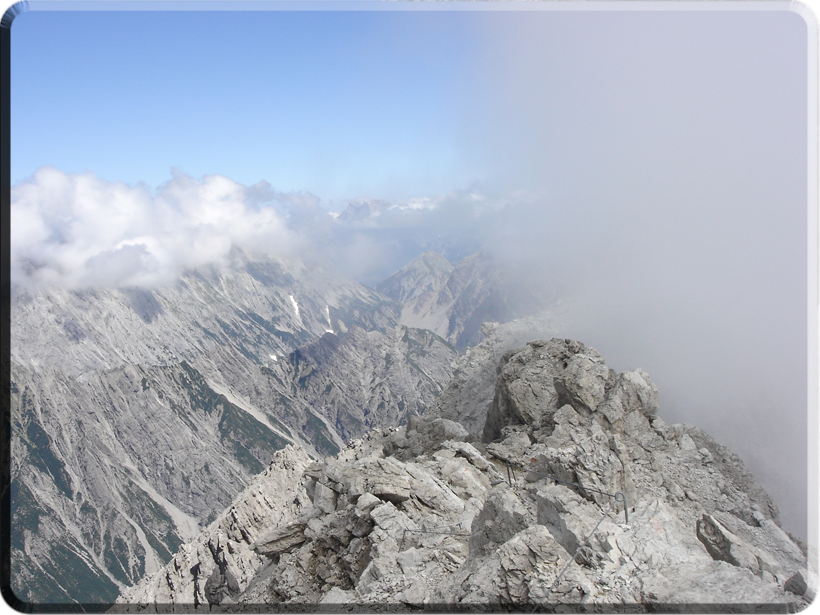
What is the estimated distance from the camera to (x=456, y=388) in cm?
4544

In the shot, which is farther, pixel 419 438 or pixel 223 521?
pixel 223 521

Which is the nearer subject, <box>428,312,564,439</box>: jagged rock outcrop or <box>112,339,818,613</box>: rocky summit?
<box>112,339,818,613</box>: rocky summit

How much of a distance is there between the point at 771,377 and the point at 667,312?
1795cm

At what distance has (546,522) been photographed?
1430 cm

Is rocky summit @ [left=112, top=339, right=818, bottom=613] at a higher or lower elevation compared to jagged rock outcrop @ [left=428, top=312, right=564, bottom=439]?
higher

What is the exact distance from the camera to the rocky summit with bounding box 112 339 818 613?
1107 centimetres

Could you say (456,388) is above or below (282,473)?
above

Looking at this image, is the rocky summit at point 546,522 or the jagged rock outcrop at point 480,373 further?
the jagged rock outcrop at point 480,373

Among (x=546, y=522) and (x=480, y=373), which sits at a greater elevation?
(x=546, y=522)

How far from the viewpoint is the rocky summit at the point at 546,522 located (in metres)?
11.1

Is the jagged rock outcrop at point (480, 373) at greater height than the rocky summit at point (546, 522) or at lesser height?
lesser

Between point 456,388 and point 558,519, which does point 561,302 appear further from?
point 558,519

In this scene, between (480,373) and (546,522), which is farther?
(480,373)

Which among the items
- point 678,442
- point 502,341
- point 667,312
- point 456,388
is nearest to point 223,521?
point 456,388
